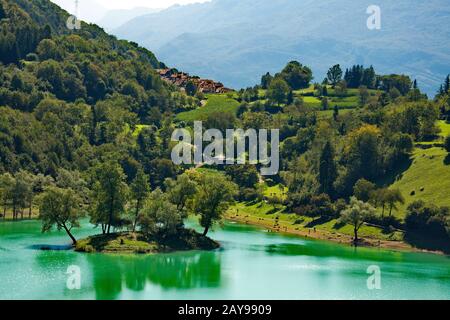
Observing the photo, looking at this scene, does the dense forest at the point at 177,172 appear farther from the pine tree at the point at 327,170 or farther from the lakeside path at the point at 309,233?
the lakeside path at the point at 309,233

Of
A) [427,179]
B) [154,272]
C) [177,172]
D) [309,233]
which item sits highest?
[177,172]

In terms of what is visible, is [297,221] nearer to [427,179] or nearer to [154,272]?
[427,179]

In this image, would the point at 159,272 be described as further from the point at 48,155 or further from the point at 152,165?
the point at 152,165

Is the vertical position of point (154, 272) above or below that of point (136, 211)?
below

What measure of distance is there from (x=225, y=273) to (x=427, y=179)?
6263cm

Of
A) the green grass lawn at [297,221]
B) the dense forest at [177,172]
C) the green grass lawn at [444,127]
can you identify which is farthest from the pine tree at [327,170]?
the green grass lawn at [444,127]

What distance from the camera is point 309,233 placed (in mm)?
129750

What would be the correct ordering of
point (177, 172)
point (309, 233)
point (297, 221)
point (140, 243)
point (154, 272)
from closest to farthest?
point (154, 272) → point (140, 243) → point (309, 233) → point (297, 221) → point (177, 172)

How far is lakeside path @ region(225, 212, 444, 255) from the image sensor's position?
391 ft

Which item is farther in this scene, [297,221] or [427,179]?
[297,221]

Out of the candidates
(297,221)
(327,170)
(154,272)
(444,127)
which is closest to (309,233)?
(297,221)

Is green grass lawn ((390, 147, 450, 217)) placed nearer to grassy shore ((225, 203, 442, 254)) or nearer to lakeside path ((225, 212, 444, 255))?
grassy shore ((225, 203, 442, 254))

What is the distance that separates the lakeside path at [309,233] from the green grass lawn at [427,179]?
32.8ft

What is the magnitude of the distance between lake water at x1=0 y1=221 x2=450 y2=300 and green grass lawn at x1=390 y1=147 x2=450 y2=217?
1719 cm
